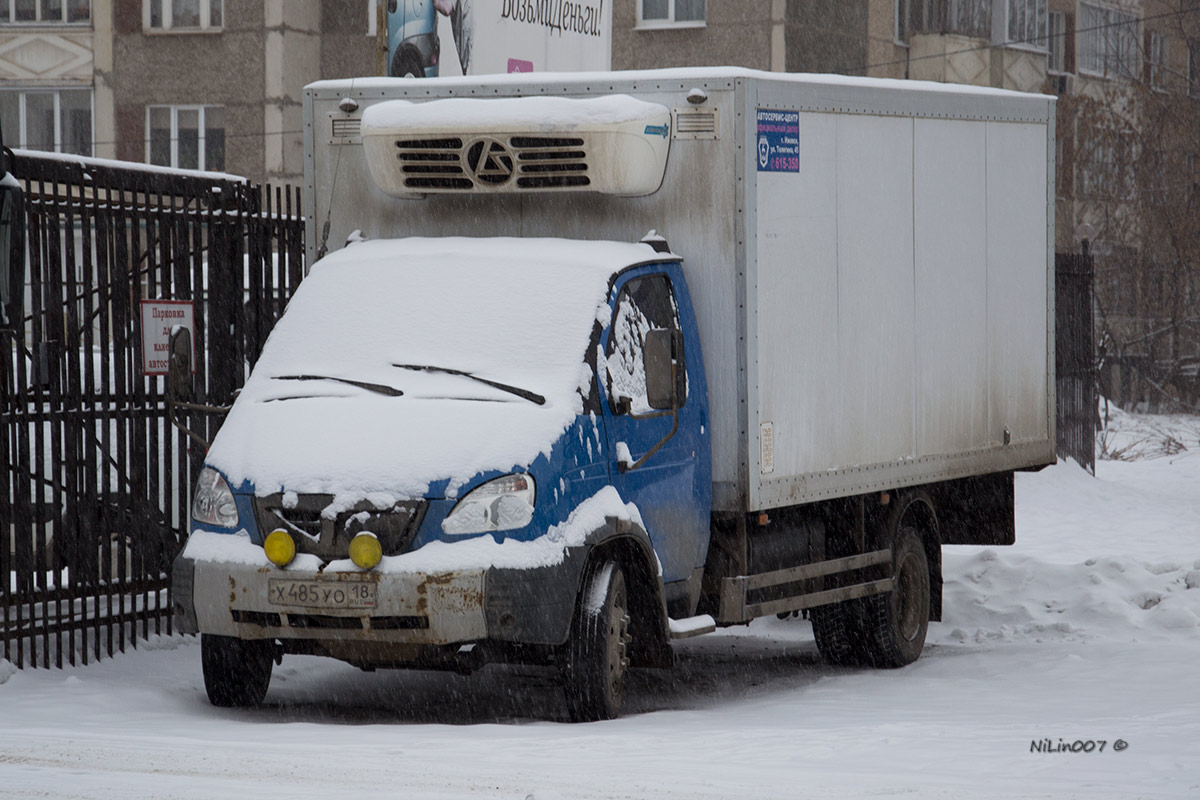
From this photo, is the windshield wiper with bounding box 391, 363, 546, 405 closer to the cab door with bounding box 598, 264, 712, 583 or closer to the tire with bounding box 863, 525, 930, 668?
the cab door with bounding box 598, 264, 712, 583

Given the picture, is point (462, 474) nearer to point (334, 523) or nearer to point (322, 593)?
point (334, 523)

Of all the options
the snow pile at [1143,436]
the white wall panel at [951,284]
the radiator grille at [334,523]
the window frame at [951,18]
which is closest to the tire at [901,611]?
the white wall panel at [951,284]

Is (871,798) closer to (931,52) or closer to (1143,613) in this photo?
(1143,613)

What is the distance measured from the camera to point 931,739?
755 cm

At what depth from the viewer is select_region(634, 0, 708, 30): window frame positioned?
3447cm

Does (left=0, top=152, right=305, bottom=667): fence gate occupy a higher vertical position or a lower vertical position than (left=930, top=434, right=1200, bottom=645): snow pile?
higher

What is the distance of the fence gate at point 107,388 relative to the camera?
9867mm

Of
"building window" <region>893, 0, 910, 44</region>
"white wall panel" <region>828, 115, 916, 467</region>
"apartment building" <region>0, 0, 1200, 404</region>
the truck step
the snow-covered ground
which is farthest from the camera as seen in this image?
"building window" <region>893, 0, 910, 44</region>

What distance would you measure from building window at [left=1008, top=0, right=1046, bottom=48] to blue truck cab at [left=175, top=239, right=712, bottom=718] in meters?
34.8

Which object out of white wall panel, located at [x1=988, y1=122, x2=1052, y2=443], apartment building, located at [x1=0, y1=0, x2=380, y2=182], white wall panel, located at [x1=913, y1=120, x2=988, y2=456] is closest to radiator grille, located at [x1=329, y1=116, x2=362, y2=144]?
white wall panel, located at [x1=913, y1=120, x2=988, y2=456]

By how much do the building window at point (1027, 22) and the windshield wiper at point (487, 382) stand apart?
117 ft

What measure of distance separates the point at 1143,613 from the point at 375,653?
6.38 m

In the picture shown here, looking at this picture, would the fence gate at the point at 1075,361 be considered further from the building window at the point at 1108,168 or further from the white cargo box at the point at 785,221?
the building window at the point at 1108,168

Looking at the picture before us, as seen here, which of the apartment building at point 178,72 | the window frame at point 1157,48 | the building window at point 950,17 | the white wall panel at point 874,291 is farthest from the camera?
the window frame at point 1157,48
